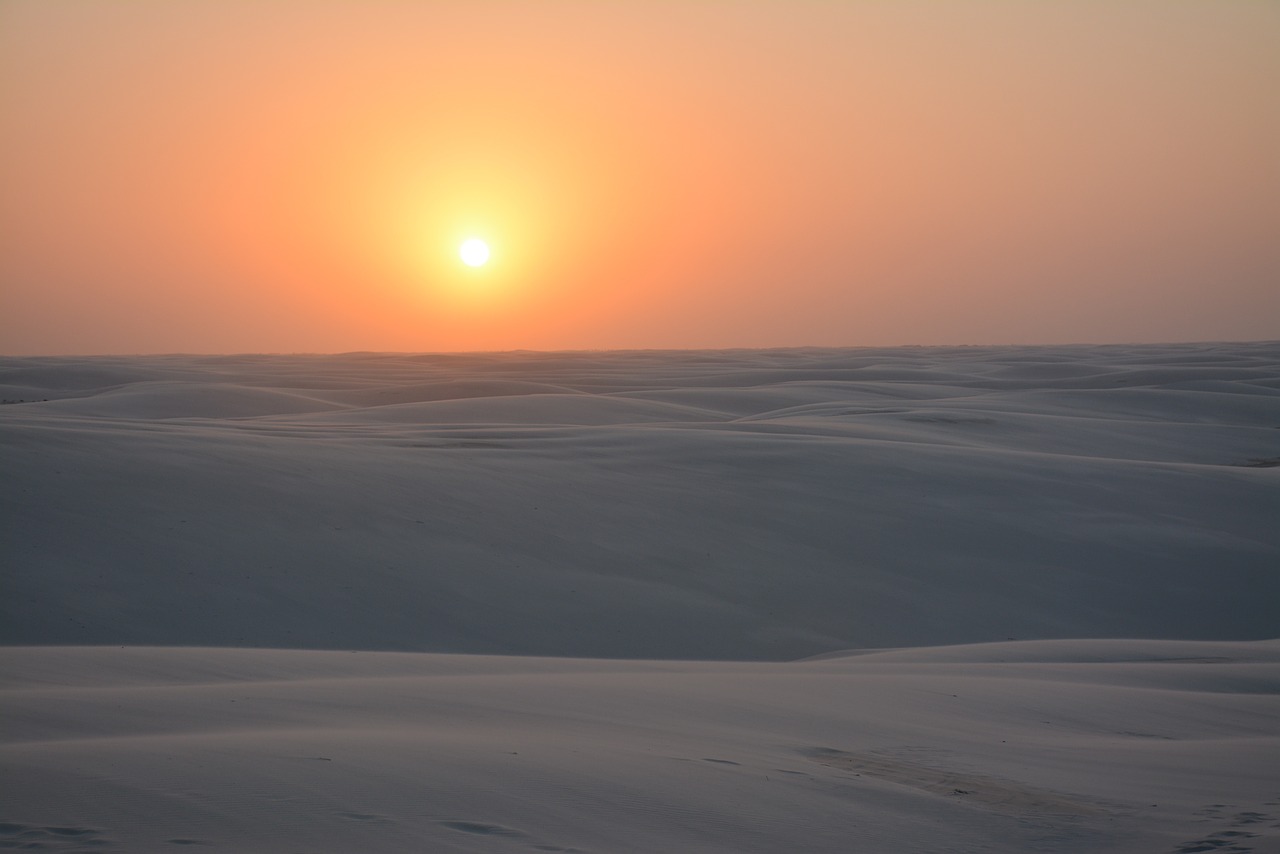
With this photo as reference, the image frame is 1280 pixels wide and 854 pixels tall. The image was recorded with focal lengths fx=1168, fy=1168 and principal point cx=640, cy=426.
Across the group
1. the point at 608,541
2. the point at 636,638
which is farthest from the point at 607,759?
the point at 608,541

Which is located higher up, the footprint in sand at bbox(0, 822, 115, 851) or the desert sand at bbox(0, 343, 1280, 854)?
the desert sand at bbox(0, 343, 1280, 854)

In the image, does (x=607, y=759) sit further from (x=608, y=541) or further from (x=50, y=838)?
(x=608, y=541)

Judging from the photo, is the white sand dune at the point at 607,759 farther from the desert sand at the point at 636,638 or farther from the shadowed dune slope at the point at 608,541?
the shadowed dune slope at the point at 608,541

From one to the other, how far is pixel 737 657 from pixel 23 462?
5529 mm

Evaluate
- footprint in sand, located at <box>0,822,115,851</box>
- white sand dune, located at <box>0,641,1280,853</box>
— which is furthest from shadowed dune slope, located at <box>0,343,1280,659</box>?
footprint in sand, located at <box>0,822,115,851</box>

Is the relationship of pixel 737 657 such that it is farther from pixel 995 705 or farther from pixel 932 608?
pixel 995 705

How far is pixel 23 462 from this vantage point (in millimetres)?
8766

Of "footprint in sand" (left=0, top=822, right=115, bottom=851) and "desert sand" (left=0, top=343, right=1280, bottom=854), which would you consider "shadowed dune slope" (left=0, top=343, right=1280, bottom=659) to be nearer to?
"desert sand" (left=0, top=343, right=1280, bottom=854)

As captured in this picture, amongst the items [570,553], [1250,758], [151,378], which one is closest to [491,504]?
[570,553]

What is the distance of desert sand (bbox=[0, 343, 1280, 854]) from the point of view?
3.04 meters

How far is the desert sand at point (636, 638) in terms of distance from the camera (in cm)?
304

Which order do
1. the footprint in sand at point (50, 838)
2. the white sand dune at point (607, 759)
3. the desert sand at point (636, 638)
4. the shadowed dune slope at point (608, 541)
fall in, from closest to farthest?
1. the footprint in sand at point (50, 838)
2. the white sand dune at point (607, 759)
3. the desert sand at point (636, 638)
4. the shadowed dune slope at point (608, 541)

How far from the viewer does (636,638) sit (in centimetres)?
769

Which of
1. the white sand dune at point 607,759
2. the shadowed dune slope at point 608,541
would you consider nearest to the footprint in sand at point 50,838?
the white sand dune at point 607,759
